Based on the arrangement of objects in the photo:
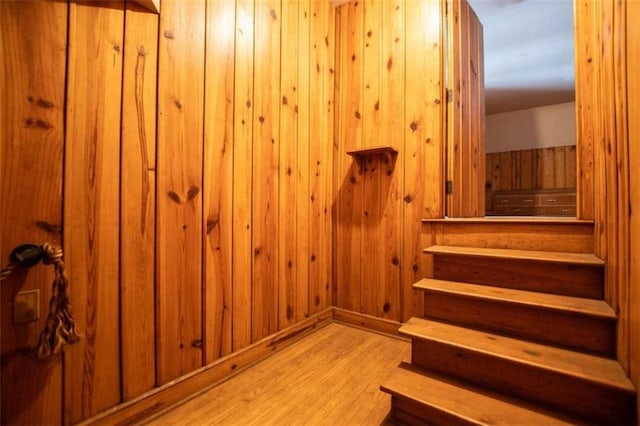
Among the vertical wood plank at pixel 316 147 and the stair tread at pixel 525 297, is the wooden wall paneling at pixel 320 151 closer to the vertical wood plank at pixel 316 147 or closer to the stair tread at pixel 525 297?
the vertical wood plank at pixel 316 147

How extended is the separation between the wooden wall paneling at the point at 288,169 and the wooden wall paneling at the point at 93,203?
0.93m

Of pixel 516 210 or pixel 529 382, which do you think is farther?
pixel 516 210

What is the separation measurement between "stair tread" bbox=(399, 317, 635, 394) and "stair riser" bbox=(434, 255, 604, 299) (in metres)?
0.29

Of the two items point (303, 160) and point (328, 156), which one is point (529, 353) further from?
point (328, 156)

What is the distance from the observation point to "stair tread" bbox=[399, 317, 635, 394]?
95cm

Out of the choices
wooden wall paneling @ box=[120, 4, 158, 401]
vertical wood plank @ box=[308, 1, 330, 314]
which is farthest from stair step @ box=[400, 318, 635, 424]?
wooden wall paneling @ box=[120, 4, 158, 401]

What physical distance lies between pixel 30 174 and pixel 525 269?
81.1 inches

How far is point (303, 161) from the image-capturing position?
2057mm

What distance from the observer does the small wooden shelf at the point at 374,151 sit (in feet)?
6.53

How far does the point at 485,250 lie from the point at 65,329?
1869 millimetres

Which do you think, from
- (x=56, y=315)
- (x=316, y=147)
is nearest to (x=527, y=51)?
(x=316, y=147)

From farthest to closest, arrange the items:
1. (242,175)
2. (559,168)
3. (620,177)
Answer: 1. (559,168)
2. (242,175)
3. (620,177)

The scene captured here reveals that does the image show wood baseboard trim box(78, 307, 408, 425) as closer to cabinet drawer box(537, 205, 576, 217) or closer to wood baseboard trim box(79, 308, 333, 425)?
wood baseboard trim box(79, 308, 333, 425)

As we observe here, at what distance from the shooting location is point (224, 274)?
1.51 m
